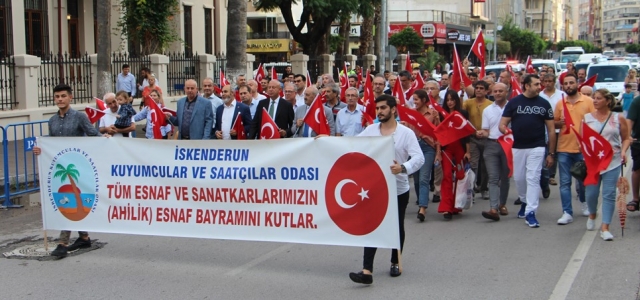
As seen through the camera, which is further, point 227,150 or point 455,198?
point 455,198

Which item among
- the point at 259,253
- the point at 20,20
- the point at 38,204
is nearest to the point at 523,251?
the point at 259,253

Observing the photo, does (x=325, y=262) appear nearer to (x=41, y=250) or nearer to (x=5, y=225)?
(x=41, y=250)

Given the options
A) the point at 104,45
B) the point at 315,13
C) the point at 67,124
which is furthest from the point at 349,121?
the point at 315,13

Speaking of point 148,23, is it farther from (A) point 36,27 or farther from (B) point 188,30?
(B) point 188,30

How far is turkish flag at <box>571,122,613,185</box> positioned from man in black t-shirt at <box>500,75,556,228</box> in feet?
2.02

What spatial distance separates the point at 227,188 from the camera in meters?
7.64

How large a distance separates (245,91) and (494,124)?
3.58 m

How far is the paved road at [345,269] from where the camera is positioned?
269 inches

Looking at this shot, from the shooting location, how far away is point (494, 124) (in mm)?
10391

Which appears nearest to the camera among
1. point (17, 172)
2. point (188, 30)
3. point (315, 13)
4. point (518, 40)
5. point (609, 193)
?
point (609, 193)

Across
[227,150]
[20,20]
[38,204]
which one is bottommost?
[38,204]

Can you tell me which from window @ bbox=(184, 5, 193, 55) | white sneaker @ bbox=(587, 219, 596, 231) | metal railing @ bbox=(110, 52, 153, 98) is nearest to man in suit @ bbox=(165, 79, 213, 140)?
white sneaker @ bbox=(587, 219, 596, 231)

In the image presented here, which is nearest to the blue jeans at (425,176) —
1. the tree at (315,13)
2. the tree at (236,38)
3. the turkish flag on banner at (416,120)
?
the turkish flag on banner at (416,120)

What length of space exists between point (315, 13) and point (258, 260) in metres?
24.9
